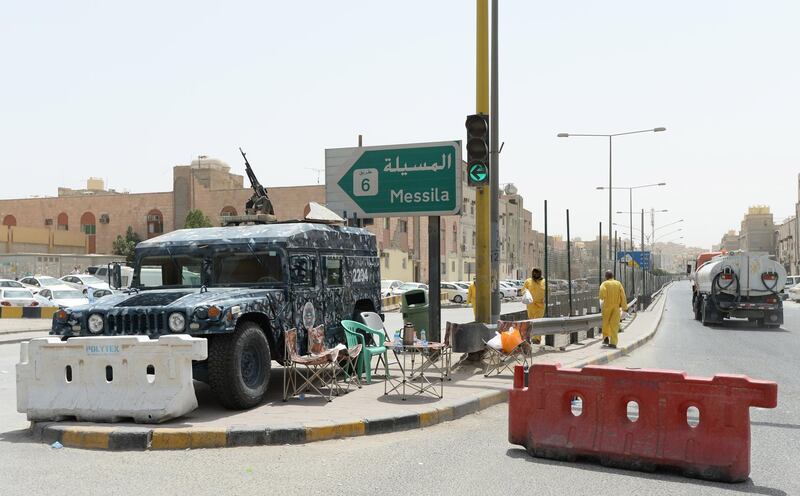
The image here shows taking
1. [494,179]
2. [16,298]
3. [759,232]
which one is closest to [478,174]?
[494,179]

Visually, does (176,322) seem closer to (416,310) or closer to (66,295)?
(416,310)

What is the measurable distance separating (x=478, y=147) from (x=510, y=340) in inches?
112

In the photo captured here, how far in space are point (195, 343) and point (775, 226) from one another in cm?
15721

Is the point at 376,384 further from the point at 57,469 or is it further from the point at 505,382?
the point at 57,469

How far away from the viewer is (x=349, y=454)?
6.66 m

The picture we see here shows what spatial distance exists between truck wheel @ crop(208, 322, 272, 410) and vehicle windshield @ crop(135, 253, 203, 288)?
1.48 m

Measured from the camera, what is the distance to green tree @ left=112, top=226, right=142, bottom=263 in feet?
211

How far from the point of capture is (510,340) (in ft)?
35.5

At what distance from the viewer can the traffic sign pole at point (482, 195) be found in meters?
11.7

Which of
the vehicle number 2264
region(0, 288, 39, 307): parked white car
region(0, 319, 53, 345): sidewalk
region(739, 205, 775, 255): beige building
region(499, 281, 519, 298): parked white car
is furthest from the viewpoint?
region(739, 205, 775, 255): beige building

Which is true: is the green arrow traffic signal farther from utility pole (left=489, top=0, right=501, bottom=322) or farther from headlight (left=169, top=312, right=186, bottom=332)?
headlight (left=169, top=312, right=186, bottom=332)

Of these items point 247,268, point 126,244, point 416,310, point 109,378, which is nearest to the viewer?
point 109,378

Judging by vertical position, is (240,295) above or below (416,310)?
above

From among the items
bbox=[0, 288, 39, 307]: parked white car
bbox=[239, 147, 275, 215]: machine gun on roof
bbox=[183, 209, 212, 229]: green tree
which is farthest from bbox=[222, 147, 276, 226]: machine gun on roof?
bbox=[183, 209, 212, 229]: green tree
